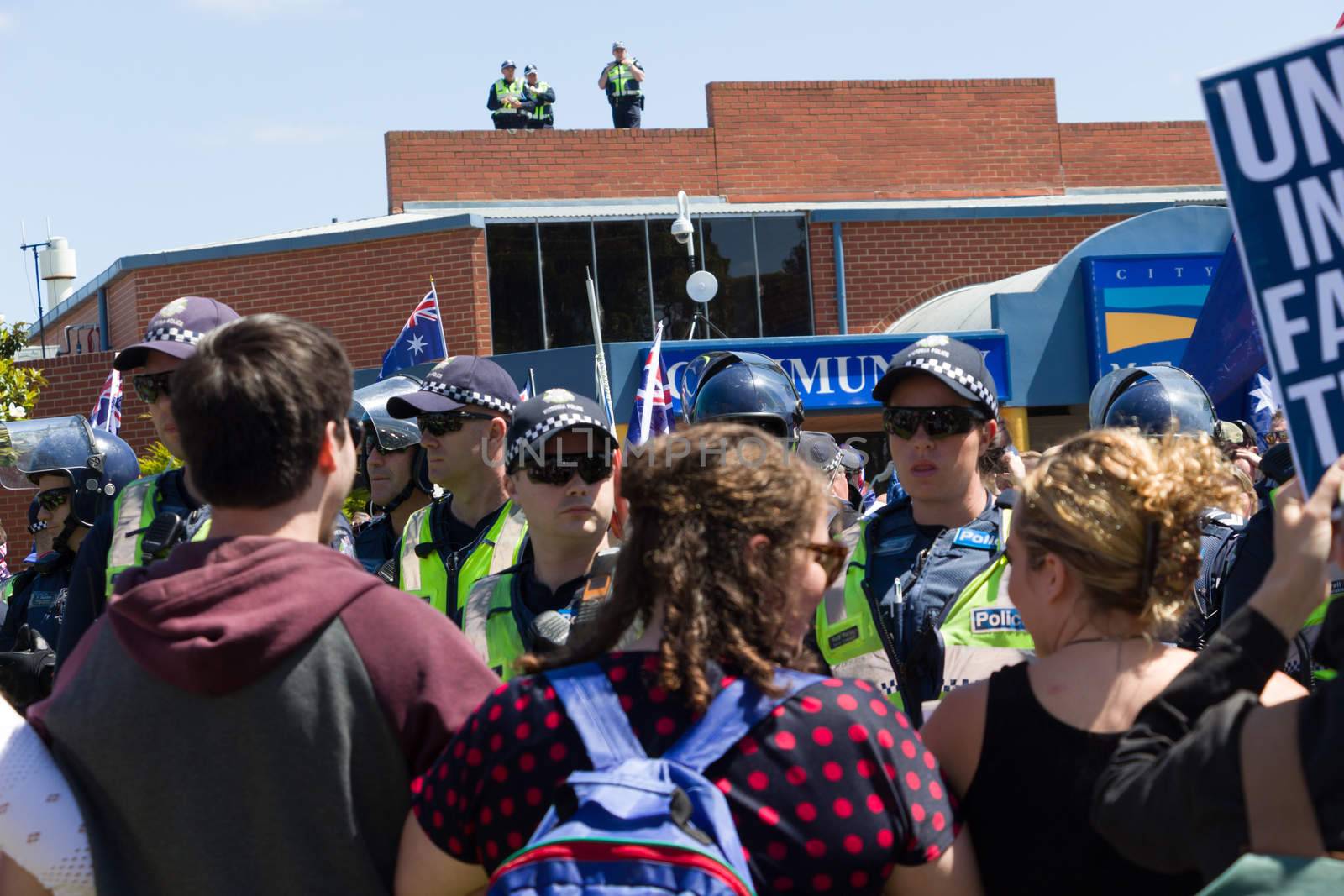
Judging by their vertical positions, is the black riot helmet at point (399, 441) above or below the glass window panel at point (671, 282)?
below

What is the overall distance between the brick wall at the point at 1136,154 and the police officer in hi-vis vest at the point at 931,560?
988 inches

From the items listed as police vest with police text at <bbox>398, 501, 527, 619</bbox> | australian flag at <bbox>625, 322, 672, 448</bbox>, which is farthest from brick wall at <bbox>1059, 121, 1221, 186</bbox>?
police vest with police text at <bbox>398, 501, 527, 619</bbox>

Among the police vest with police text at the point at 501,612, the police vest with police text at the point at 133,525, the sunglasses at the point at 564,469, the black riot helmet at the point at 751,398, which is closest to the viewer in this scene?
the police vest with police text at the point at 133,525

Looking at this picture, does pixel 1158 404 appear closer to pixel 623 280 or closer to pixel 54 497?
pixel 54 497

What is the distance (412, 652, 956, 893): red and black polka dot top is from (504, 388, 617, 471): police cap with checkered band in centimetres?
215

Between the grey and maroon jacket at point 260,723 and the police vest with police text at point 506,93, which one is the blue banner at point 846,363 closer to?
the police vest with police text at point 506,93

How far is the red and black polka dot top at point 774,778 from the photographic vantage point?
222 cm

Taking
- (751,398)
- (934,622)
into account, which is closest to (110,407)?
(751,398)

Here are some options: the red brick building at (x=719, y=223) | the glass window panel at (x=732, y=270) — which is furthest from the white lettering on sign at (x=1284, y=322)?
the glass window panel at (x=732, y=270)

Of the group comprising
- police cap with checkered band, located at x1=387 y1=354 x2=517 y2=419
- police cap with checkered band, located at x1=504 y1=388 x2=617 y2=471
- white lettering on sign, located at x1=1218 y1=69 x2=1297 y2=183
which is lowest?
police cap with checkered band, located at x1=504 y1=388 x2=617 y2=471

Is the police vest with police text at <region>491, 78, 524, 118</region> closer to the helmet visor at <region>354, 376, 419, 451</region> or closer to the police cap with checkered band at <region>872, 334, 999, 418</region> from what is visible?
the helmet visor at <region>354, 376, 419, 451</region>

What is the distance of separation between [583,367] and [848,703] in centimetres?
1794

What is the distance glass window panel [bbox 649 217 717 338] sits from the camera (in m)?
23.2

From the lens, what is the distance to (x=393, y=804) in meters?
2.47
